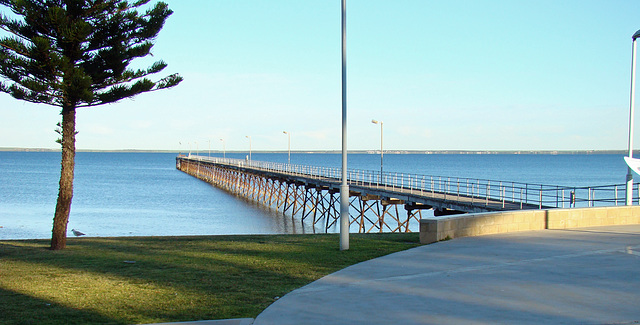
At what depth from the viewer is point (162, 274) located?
817 cm

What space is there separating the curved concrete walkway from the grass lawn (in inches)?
22.1

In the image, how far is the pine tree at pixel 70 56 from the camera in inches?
437

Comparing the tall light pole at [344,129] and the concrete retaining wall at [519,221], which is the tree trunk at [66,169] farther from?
the concrete retaining wall at [519,221]

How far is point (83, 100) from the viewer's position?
1170 centimetres

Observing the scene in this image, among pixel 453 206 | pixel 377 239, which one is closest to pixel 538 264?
pixel 377 239

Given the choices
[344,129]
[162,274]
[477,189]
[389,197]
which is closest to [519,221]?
[344,129]

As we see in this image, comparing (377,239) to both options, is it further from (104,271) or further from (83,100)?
(83,100)

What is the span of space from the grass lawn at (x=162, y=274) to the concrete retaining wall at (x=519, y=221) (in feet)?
1.75

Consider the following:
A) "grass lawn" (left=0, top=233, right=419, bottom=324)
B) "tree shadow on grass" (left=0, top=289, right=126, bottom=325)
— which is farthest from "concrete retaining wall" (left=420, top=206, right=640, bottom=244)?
"tree shadow on grass" (left=0, top=289, right=126, bottom=325)

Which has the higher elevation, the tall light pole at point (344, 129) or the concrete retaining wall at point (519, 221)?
the tall light pole at point (344, 129)

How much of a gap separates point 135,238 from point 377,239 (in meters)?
5.71

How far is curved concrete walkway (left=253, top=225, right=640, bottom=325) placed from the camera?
5.64 m

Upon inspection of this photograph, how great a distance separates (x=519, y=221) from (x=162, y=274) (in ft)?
25.3

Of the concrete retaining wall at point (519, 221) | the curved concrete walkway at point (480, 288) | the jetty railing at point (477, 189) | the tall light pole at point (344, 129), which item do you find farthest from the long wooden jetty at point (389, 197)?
the tall light pole at point (344, 129)
